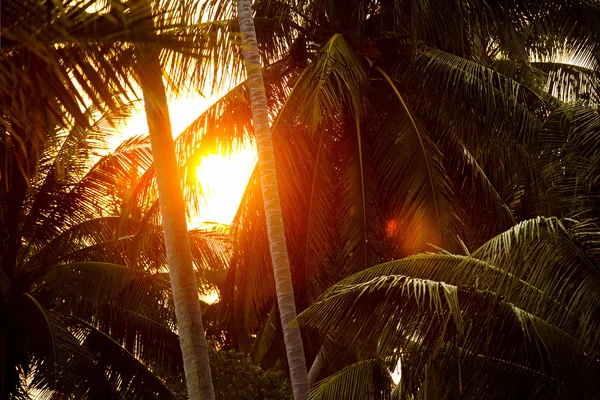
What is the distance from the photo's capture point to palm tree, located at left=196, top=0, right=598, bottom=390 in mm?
12422

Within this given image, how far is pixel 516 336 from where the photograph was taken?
812 centimetres

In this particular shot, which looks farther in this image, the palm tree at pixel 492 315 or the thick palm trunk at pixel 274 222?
the thick palm trunk at pixel 274 222

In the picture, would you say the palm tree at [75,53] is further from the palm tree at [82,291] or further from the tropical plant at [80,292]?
the tropical plant at [80,292]

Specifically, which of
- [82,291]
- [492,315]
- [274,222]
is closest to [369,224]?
[274,222]

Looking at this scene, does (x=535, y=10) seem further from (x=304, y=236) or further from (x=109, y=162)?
(x=109, y=162)

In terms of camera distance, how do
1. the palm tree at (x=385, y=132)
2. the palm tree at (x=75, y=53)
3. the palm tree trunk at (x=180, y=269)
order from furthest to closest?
1. the palm tree at (x=385, y=132)
2. the palm tree trunk at (x=180, y=269)
3. the palm tree at (x=75, y=53)

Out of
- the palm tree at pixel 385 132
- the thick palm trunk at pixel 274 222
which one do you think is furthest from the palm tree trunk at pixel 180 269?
the palm tree at pixel 385 132

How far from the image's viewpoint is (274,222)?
10.6m

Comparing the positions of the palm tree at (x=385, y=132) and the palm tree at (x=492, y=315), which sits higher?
the palm tree at (x=385, y=132)

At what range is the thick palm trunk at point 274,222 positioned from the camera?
32.0 ft

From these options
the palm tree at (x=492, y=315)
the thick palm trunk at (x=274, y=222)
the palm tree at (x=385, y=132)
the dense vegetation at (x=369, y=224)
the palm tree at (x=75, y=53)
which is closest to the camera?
the palm tree at (x=75, y=53)

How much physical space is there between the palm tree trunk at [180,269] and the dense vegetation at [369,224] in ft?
3.32

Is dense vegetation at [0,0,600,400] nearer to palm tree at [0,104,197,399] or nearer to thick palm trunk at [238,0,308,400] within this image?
palm tree at [0,104,197,399]

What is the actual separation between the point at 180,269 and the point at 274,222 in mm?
2247
